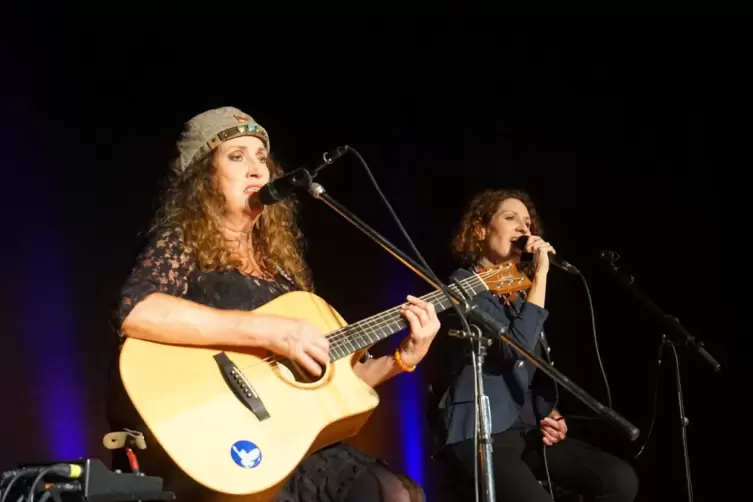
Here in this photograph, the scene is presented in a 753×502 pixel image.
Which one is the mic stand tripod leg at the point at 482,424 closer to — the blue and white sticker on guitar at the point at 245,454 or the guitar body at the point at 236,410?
the guitar body at the point at 236,410

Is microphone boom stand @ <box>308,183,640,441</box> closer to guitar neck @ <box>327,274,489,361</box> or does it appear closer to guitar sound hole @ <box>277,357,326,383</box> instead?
guitar neck @ <box>327,274,489,361</box>

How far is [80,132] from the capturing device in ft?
13.2

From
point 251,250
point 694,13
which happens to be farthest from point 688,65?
point 251,250

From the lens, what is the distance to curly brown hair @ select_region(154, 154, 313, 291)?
2611 mm

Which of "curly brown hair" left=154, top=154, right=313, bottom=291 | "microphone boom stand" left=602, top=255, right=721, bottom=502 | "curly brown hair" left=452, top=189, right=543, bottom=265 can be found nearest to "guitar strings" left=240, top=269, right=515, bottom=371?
"curly brown hair" left=154, top=154, right=313, bottom=291

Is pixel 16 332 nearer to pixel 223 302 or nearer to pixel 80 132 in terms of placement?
pixel 80 132

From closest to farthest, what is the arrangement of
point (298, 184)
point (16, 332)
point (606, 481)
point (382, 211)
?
point (298, 184), point (606, 481), point (16, 332), point (382, 211)

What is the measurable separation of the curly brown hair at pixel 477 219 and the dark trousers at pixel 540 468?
3.33ft

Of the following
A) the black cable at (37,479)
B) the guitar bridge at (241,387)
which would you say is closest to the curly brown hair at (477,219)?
the guitar bridge at (241,387)

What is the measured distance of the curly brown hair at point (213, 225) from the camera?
103 inches

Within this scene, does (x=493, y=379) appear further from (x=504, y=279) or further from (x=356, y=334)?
(x=356, y=334)

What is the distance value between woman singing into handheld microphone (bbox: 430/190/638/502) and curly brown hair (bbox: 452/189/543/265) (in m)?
0.39

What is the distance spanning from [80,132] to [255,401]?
7.88ft

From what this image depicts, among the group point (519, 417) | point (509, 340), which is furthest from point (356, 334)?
point (519, 417)
